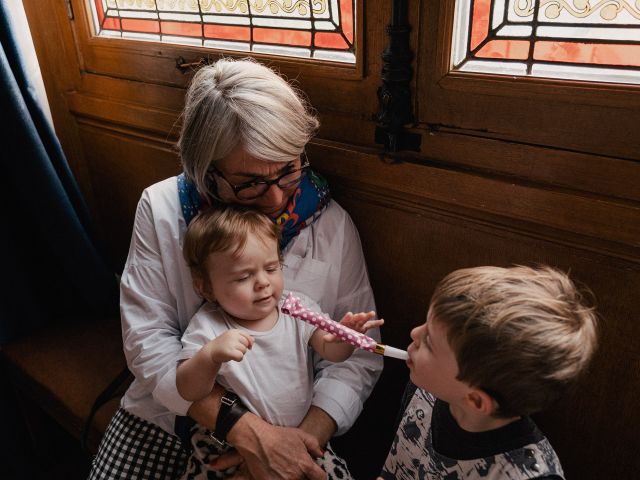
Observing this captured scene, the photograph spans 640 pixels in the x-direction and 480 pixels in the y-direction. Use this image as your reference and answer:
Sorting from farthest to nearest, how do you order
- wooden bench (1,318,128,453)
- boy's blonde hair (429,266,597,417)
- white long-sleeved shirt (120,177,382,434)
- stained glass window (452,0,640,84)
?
wooden bench (1,318,128,453)
white long-sleeved shirt (120,177,382,434)
stained glass window (452,0,640,84)
boy's blonde hair (429,266,597,417)

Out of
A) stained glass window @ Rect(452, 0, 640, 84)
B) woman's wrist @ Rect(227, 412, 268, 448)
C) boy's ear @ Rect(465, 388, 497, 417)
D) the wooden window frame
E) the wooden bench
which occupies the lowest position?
the wooden bench

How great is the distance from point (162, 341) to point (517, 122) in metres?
0.88

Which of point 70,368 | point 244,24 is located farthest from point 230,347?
point 70,368

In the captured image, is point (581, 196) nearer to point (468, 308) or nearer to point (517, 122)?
point (517, 122)

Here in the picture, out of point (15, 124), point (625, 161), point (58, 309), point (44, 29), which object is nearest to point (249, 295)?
point (625, 161)

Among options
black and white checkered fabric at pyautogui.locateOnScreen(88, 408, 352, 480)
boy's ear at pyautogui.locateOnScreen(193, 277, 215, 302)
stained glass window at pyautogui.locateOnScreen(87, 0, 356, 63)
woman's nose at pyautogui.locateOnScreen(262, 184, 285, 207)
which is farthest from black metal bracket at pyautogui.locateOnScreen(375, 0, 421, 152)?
black and white checkered fabric at pyautogui.locateOnScreen(88, 408, 352, 480)

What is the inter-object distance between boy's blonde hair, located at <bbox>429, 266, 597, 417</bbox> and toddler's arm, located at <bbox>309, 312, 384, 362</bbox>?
0.25 meters

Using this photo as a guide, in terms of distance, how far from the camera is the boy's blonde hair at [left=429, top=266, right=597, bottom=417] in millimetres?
777

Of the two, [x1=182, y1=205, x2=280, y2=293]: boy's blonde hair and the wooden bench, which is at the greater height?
[x1=182, y1=205, x2=280, y2=293]: boy's blonde hair

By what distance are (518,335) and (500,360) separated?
5cm

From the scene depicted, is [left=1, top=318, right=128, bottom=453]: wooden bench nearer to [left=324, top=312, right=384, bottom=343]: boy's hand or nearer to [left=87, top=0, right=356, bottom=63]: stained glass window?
[left=324, top=312, right=384, bottom=343]: boy's hand

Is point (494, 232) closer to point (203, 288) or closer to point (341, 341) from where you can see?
point (341, 341)

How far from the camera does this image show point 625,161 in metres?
0.97

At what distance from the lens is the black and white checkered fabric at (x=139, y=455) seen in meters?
1.32
